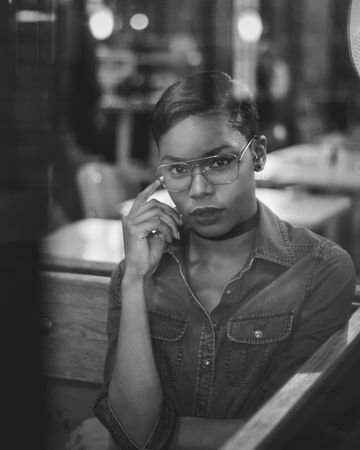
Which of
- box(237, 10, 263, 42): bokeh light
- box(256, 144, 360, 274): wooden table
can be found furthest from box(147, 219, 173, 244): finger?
box(237, 10, 263, 42): bokeh light

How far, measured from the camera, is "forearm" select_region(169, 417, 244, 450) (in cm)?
152

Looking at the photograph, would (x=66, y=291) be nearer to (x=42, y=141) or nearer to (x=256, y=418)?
(x=256, y=418)

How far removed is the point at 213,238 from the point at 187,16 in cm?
1030

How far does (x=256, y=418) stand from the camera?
3.62 ft

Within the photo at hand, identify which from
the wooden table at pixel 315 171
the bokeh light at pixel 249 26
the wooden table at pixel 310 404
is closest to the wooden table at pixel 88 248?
the wooden table at pixel 310 404

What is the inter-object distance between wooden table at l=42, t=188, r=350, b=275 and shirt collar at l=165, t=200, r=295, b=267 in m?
0.28

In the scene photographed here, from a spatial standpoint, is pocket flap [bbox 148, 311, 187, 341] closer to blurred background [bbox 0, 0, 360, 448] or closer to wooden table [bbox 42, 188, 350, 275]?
wooden table [bbox 42, 188, 350, 275]

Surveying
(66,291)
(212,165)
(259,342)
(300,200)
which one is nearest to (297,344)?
(259,342)

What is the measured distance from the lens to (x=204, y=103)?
1539 millimetres

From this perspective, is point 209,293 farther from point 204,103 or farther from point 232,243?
point 204,103

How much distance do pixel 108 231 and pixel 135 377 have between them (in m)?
1.70

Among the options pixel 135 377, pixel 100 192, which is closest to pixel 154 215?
pixel 135 377

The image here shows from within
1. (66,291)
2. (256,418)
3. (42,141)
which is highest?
(42,141)

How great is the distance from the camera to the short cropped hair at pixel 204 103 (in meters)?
1.53
